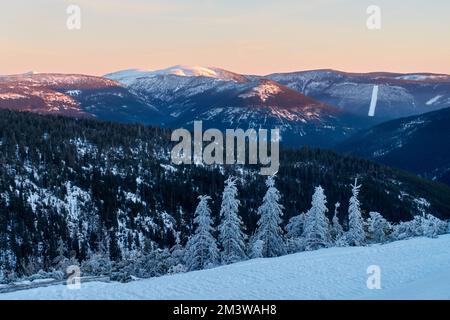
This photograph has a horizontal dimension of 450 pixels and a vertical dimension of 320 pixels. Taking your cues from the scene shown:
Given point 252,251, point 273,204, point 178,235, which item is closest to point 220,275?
point 252,251

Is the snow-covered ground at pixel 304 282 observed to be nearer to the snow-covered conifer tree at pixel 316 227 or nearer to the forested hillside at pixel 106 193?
the snow-covered conifer tree at pixel 316 227

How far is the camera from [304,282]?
25.5 meters

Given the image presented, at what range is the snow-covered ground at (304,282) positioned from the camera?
23.5 m

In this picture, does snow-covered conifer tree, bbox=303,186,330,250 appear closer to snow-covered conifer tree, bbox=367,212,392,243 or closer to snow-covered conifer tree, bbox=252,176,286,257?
snow-covered conifer tree, bbox=252,176,286,257

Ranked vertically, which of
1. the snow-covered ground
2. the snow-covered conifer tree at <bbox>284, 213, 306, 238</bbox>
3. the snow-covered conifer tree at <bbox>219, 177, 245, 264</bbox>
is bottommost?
the snow-covered conifer tree at <bbox>284, 213, 306, 238</bbox>

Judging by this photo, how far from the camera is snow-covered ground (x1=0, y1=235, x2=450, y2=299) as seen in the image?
23453mm

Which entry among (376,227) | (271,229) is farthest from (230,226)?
(376,227)

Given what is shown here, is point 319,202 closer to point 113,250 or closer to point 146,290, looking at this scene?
point 146,290

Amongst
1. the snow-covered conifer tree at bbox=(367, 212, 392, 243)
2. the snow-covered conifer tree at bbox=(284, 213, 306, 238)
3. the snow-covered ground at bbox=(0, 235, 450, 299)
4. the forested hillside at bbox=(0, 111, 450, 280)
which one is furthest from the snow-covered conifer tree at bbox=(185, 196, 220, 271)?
the forested hillside at bbox=(0, 111, 450, 280)

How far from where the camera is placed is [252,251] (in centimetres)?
4953

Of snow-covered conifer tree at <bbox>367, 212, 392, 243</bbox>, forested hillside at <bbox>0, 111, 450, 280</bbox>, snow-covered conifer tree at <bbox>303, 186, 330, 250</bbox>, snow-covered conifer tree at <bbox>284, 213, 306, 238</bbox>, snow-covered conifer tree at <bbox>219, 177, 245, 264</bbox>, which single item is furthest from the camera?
forested hillside at <bbox>0, 111, 450, 280</bbox>

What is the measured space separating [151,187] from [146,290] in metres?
134

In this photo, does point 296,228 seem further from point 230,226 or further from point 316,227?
point 230,226

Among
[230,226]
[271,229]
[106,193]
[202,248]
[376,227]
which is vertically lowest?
[106,193]
